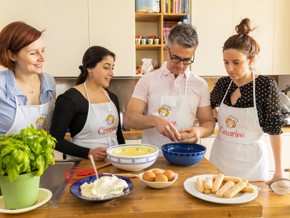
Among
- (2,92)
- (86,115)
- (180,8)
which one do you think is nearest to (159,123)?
(86,115)

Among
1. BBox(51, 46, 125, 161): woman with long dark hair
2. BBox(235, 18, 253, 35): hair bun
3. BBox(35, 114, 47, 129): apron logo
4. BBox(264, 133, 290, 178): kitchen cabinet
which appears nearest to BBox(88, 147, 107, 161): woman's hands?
BBox(51, 46, 125, 161): woman with long dark hair

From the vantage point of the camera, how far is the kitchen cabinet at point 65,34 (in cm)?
240

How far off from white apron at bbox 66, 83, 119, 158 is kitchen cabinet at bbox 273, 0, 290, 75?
1944 mm

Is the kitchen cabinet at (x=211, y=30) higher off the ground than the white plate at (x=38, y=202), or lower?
higher

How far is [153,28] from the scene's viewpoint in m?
2.91

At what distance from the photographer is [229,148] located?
1553 millimetres

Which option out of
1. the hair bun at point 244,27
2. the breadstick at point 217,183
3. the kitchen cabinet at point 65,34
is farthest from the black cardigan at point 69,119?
the kitchen cabinet at point 65,34

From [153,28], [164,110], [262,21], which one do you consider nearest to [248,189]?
[164,110]

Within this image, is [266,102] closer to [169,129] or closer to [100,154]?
[169,129]

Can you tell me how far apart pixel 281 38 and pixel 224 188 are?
7.61 feet

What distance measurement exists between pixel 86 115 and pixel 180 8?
1.69 metres

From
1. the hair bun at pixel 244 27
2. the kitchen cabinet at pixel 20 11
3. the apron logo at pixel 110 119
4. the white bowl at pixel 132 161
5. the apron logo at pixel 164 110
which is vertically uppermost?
the kitchen cabinet at pixel 20 11

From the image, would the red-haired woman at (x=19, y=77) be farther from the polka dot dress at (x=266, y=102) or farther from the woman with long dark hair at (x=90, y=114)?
the polka dot dress at (x=266, y=102)

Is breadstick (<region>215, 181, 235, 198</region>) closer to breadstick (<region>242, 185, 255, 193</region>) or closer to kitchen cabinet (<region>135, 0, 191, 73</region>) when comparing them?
breadstick (<region>242, 185, 255, 193</region>)
